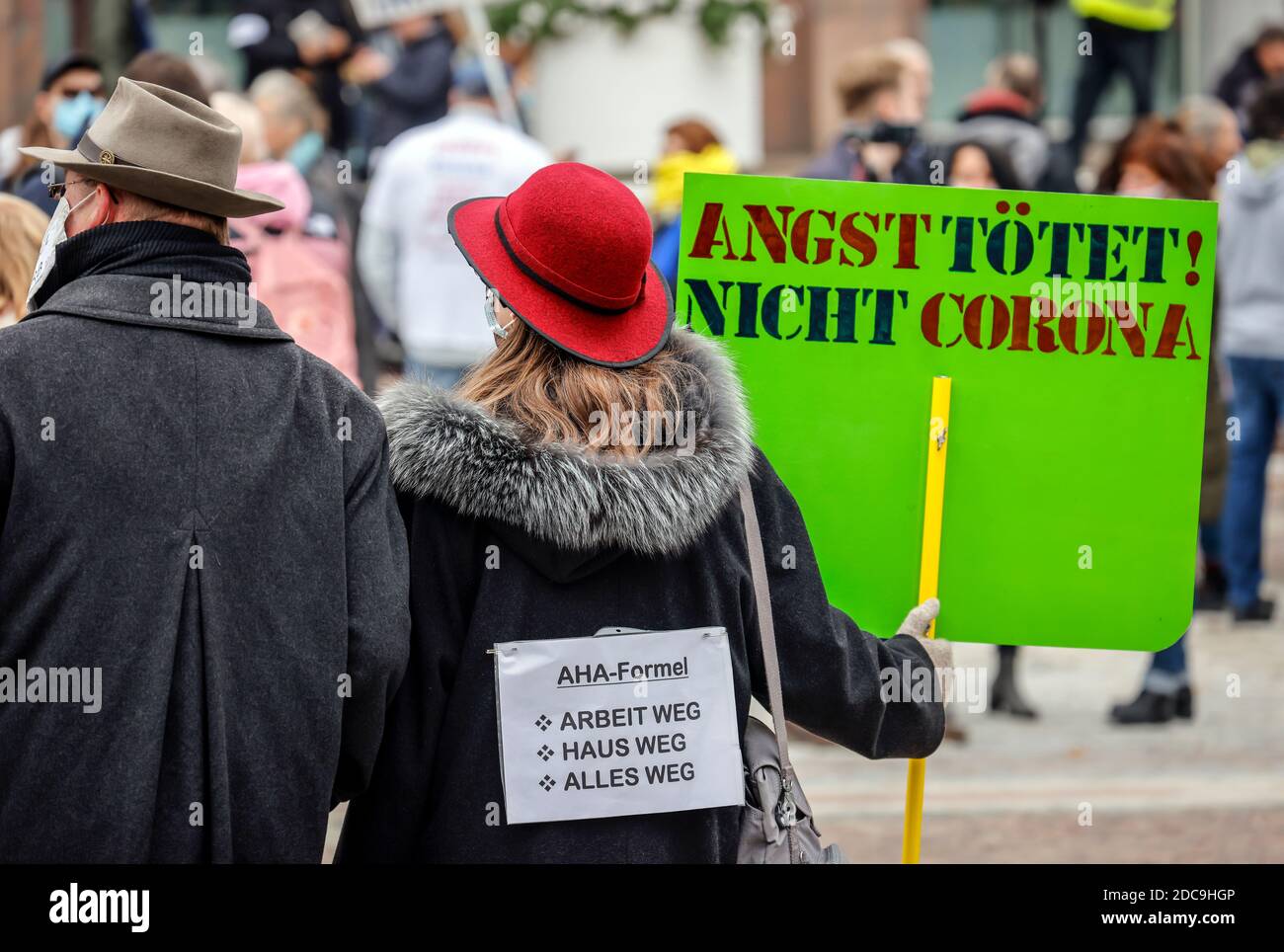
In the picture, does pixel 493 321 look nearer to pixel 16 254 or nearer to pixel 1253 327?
pixel 16 254

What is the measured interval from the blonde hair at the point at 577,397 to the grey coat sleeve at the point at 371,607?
0.23 meters

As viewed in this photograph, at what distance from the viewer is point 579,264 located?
2988 mm

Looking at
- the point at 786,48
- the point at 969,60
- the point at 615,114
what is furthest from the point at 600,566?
the point at 969,60

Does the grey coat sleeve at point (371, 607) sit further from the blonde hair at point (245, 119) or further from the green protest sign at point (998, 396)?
the blonde hair at point (245, 119)

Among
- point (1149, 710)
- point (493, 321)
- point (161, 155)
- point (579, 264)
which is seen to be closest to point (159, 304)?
point (161, 155)

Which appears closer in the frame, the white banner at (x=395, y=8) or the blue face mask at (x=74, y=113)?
the blue face mask at (x=74, y=113)

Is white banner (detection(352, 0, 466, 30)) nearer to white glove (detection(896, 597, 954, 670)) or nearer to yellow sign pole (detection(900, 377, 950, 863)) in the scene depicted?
yellow sign pole (detection(900, 377, 950, 863))

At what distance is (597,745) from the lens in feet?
9.66

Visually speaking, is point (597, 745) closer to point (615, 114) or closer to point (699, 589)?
point (699, 589)

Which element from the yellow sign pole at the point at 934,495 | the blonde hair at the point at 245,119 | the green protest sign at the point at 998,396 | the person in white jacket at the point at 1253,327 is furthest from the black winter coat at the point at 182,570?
the person in white jacket at the point at 1253,327

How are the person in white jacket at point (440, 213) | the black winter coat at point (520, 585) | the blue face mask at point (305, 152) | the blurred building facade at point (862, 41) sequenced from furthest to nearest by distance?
the blurred building facade at point (862, 41) → the blue face mask at point (305, 152) → the person in white jacket at point (440, 213) → the black winter coat at point (520, 585)

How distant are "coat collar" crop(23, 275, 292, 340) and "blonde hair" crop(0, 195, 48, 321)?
125cm

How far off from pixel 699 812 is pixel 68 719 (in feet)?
3.22

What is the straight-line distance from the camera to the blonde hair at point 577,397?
2943 mm
